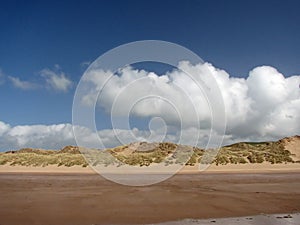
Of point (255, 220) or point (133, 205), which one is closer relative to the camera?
point (255, 220)

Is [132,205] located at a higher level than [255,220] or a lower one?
higher

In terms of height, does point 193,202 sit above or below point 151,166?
below

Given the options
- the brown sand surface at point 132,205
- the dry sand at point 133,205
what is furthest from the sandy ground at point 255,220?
the brown sand surface at point 132,205

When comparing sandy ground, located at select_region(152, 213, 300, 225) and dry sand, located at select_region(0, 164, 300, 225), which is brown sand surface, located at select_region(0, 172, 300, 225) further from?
sandy ground, located at select_region(152, 213, 300, 225)

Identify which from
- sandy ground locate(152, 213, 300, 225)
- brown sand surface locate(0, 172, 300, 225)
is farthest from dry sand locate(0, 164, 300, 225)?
sandy ground locate(152, 213, 300, 225)

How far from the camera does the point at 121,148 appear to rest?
6931 centimetres

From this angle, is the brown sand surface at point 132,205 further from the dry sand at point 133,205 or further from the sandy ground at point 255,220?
the sandy ground at point 255,220

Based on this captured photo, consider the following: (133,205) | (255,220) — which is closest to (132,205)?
(133,205)

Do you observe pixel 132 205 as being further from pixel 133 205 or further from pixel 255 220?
pixel 255 220

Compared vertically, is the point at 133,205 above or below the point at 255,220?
above

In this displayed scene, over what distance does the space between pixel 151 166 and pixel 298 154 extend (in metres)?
27.4

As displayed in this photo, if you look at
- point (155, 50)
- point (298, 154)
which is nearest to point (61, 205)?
point (155, 50)

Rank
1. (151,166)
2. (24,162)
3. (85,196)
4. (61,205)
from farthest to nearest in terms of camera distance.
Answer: (24,162)
(151,166)
(85,196)
(61,205)

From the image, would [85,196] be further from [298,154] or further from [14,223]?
[298,154]
